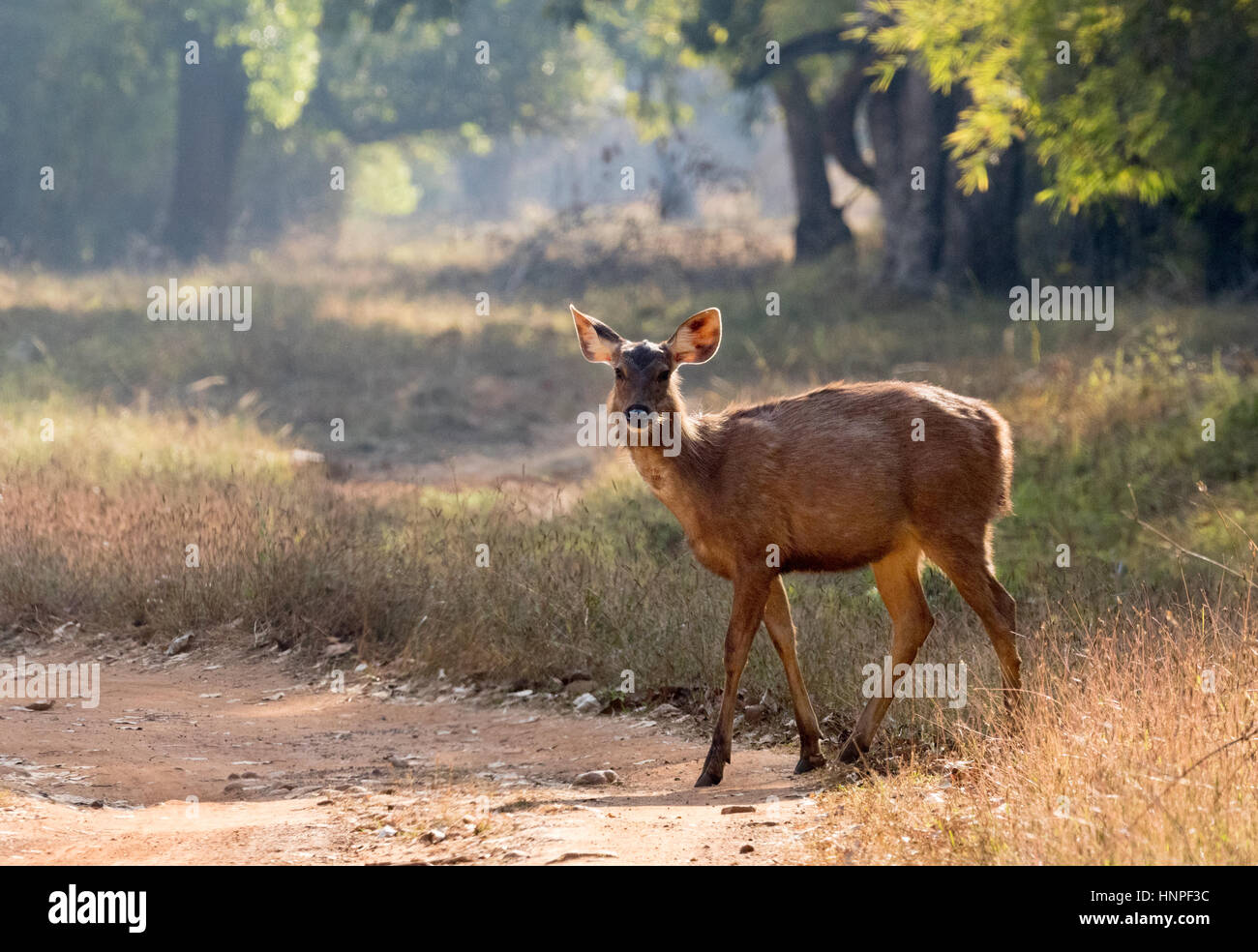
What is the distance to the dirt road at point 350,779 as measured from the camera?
5.54 metres

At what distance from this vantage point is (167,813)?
253 inches

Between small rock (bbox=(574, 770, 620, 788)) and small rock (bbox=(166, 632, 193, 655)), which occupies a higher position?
small rock (bbox=(166, 632, 193, 655))

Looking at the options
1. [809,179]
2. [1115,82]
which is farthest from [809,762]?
[809,179]

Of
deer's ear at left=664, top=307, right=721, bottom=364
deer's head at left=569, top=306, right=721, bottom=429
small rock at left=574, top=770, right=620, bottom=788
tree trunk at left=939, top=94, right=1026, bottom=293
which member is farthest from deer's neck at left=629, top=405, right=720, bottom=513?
tree trunk at left=939, top=94, right=1026, bottom=293

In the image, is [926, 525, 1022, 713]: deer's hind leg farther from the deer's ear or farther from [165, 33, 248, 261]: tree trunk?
[165, 33, 248, 261]: tree trunk

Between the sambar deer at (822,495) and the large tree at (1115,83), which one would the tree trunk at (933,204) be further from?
the sambar deer at (822,495)

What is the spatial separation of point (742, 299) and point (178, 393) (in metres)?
10.5

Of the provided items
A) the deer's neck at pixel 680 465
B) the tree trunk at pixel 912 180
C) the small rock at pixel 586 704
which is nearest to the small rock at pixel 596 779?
the deer's neck at pixel 680 465

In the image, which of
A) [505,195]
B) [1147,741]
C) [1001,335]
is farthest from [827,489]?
[505,195]

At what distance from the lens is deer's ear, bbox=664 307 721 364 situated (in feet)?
23.2

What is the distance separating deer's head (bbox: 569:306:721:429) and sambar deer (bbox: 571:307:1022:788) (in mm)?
10

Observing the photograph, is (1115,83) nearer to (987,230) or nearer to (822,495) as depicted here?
(822,495)

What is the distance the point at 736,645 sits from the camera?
668 cm

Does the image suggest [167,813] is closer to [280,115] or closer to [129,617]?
[129,617]
